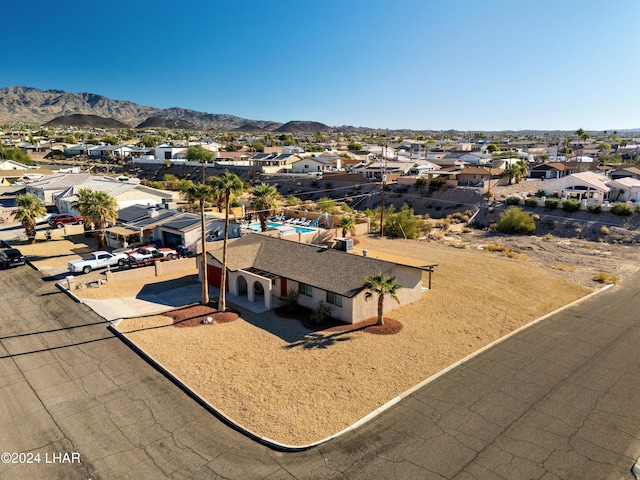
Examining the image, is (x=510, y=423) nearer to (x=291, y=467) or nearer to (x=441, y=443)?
(x=441, y=443)

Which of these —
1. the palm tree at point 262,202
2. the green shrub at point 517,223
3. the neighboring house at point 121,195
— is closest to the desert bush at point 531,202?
the green shrub at point 517,223

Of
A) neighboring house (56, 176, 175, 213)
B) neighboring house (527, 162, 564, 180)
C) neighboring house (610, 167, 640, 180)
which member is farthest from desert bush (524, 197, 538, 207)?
neighboring house (56, 176, 175, 213)

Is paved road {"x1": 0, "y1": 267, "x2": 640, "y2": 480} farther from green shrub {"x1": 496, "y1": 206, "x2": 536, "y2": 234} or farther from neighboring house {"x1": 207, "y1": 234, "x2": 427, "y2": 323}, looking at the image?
green shrub {"x1": 496, "y1": 206, "x2": 536, "y2": 234}

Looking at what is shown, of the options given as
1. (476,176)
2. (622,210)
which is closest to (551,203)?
(622,210)

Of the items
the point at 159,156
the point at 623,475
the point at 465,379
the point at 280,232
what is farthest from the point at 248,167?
the point at 623,475

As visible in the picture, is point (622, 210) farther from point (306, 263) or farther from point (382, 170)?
point (306, 263)

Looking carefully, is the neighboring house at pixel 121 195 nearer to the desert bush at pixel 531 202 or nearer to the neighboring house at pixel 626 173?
the desert bush at pixel 531 202
